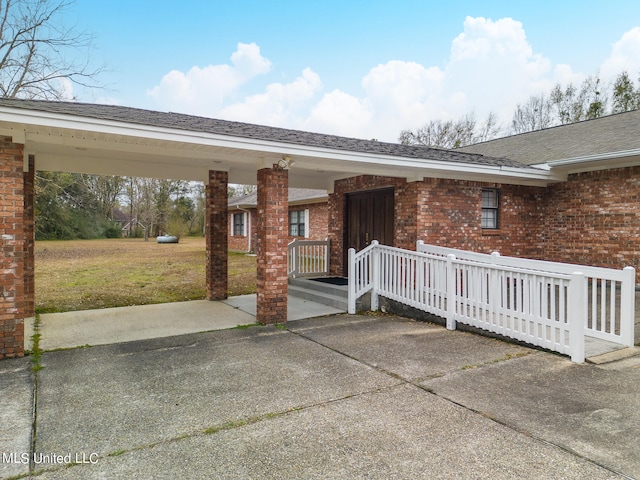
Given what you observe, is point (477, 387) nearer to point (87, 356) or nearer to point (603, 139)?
point (87, 356)

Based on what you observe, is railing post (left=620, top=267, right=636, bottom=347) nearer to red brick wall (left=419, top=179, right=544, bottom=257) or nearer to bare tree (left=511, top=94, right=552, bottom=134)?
red brick wall (left=419, top=179, right=544, bottom=257)

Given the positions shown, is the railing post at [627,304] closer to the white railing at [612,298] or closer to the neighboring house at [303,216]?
the white railing at [612,298]

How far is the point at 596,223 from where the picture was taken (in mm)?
8898

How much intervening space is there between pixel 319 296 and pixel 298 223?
9.69 meters

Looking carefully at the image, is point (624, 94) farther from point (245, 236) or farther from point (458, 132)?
point (245, 236)

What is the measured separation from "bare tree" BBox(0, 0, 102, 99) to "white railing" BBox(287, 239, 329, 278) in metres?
14.3

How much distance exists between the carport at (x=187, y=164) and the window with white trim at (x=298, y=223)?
7624 mm

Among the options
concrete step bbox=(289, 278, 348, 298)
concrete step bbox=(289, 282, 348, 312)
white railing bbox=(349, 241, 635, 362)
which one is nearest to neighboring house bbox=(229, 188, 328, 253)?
concrete step bbox=(289, 278, 348, 298)

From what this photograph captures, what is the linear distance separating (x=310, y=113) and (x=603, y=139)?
33566 millimetres

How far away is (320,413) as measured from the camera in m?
3.34

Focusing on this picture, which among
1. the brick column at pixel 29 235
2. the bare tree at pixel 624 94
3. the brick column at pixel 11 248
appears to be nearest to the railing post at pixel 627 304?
the brick column at pixel 11 248

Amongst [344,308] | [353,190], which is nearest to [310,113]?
[353,190]

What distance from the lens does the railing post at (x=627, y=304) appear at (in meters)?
4.76

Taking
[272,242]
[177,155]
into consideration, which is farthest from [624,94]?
[177,155]
